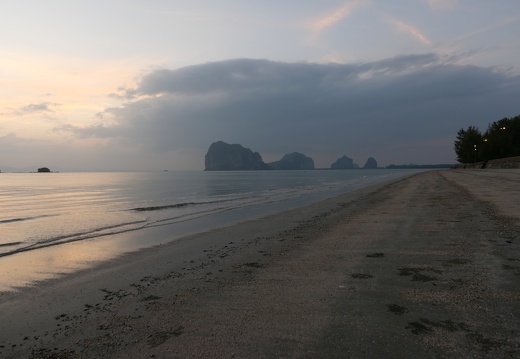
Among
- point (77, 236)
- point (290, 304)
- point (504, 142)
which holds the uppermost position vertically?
point (504, 142)

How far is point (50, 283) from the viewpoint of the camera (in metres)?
8.00

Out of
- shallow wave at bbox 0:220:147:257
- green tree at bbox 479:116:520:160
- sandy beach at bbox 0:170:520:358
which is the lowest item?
shallow wave at bbox 0:220:147:257

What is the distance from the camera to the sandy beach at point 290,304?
423 centimetres

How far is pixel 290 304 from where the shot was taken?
5555 millimetres

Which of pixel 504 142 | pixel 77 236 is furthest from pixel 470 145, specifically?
pixel 77 236

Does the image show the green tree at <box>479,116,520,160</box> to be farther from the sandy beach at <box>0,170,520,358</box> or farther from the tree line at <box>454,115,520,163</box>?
the sandy beach at <box>0,170,520,358</box>

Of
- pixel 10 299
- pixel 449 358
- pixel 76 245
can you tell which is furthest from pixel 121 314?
pixel 76 245

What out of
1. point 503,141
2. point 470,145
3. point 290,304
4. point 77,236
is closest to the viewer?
point 290,304

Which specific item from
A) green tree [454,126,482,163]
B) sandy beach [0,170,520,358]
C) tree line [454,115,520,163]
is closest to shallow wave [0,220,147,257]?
sandy beach [0,170,520,358]

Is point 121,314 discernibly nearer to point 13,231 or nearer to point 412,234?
point 412,234

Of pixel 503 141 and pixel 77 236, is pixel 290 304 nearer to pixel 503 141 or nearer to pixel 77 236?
pixel 77 236

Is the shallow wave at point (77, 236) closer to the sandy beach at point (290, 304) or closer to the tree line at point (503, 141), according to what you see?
the sandy beach at point (290, 304)

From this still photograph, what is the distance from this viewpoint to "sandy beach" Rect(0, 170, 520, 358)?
4.23 m

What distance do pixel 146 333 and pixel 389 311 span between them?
11.8 feet
